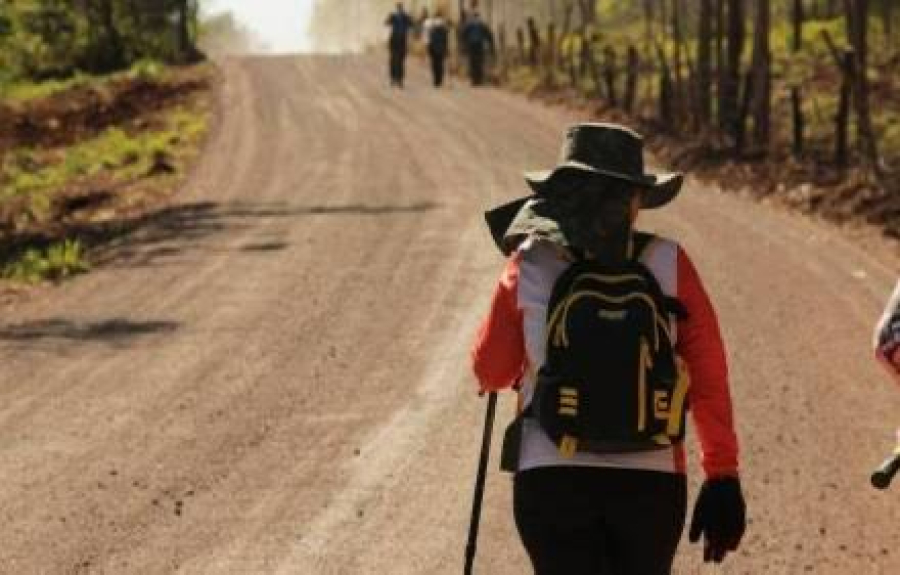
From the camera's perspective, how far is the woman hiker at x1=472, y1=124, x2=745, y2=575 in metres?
3.82

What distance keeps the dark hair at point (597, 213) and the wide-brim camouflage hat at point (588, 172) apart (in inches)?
0.8

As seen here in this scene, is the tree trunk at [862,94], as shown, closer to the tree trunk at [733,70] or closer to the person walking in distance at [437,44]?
the tree trunk at [733,70]

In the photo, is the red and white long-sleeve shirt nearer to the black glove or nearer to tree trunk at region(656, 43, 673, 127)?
the black glove

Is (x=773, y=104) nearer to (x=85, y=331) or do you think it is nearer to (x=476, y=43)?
(x=476, y=43)

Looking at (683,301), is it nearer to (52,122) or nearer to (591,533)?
(591,533)

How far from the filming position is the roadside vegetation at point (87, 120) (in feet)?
69.2

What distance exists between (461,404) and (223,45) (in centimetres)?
17032

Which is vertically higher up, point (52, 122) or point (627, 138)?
point (627, 138)

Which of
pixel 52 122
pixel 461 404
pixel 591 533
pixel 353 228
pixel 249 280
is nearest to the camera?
pixel 591 533

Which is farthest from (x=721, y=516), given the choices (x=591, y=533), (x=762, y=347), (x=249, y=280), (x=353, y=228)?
(x=353, y=228)

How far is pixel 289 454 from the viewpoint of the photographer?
29.5 ft

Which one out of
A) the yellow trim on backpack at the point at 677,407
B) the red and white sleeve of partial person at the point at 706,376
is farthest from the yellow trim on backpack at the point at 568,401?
the red and white sleeve of partial person at the point at 706,376

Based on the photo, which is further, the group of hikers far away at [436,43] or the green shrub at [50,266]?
the group of hikers far away at [436,43]

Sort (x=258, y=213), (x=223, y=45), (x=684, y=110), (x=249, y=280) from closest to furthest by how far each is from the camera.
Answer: (x=249, y=280) < (x=258, y=213) < (x=684, y=110) < (x=223, y=45)
